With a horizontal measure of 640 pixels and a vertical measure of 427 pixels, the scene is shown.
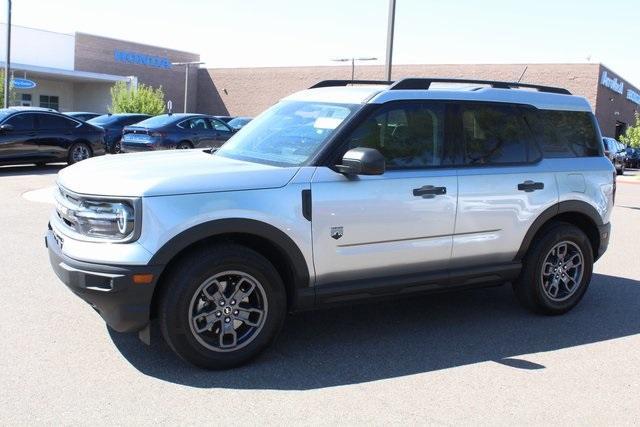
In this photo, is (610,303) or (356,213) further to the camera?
(610,303)

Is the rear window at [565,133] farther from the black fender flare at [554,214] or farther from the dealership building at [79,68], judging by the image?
the dealership building at [79,68]

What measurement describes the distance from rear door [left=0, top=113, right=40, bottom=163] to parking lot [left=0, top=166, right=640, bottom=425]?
32.6 ft

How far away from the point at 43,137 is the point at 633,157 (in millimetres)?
35776

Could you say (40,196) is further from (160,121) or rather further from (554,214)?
(554,214)

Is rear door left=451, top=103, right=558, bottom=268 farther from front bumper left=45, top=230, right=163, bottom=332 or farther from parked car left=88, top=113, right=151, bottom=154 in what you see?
parked car left=88, top=113, right=151, bottom=154

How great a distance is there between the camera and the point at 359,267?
4.64m

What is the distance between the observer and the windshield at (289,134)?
4.68 meters

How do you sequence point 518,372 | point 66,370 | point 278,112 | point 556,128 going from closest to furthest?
point 66,370
point 518,372
point 278,112
point 556,128

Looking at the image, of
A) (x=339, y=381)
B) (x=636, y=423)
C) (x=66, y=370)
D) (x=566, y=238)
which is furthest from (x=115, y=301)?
(x=566, y=238)

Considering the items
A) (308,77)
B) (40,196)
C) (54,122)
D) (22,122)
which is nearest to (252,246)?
(40,196)

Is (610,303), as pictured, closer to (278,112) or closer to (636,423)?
(636,423)

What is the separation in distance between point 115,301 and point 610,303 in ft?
15.4

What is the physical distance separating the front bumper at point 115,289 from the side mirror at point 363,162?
4.59 feet

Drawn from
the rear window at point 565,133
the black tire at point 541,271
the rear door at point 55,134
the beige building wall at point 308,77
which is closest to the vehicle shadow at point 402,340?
the black tire at point 541,271
